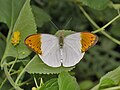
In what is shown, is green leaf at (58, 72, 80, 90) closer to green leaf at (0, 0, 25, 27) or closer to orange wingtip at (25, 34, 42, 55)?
orange wingtip at (25, 34, 42, 55)

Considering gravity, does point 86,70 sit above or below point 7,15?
below

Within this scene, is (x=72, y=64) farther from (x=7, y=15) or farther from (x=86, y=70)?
(x=86, y=70)

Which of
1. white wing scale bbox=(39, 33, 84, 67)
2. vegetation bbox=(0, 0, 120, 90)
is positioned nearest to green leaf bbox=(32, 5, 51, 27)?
vegetation bbox=(0, 0, 120, 90)

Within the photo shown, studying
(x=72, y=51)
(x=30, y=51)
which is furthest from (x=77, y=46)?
(x=30, y=51)

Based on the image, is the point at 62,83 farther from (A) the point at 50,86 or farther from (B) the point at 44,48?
(B) the point at 44,48

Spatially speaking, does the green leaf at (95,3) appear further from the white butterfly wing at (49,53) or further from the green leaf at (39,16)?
the green leaf at (39,16)

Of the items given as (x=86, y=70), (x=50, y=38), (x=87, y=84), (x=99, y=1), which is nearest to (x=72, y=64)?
(x=50, y=38)
